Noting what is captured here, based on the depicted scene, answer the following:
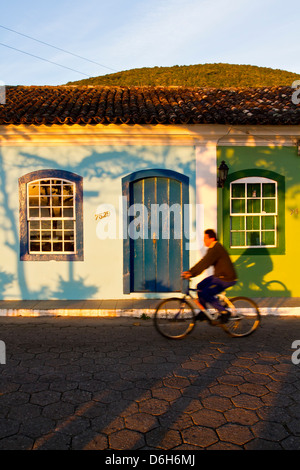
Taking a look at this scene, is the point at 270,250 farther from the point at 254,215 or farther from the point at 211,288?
the point at 211,288

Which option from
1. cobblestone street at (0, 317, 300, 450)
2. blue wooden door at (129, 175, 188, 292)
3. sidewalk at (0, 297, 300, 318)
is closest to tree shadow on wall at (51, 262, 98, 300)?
sidewalk at (0, 297, 300, 318)

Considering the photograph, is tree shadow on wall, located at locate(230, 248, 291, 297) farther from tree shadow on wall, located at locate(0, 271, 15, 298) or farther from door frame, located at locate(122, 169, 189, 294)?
tree shadow on wall, located at locate(0, 271, 15, 298)

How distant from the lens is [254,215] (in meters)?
8.99

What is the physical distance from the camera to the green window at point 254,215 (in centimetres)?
898

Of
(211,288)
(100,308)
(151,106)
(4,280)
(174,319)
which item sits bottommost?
(100,308)

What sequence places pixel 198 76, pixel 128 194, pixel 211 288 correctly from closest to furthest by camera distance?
pixel 211 288
pixel 128 194
pixel 198 76

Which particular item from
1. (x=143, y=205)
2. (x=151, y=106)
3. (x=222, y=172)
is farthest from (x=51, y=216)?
(x=222, y=172)

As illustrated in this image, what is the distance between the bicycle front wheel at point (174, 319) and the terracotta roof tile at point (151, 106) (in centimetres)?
412

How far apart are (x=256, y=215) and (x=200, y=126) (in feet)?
7.95

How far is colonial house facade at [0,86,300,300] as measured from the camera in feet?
28.6

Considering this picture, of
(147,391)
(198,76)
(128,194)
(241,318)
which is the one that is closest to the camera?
(147,391)

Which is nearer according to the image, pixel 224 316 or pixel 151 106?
pixel 224 316

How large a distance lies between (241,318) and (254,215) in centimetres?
361

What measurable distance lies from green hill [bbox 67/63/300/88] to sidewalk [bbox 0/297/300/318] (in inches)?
2044
